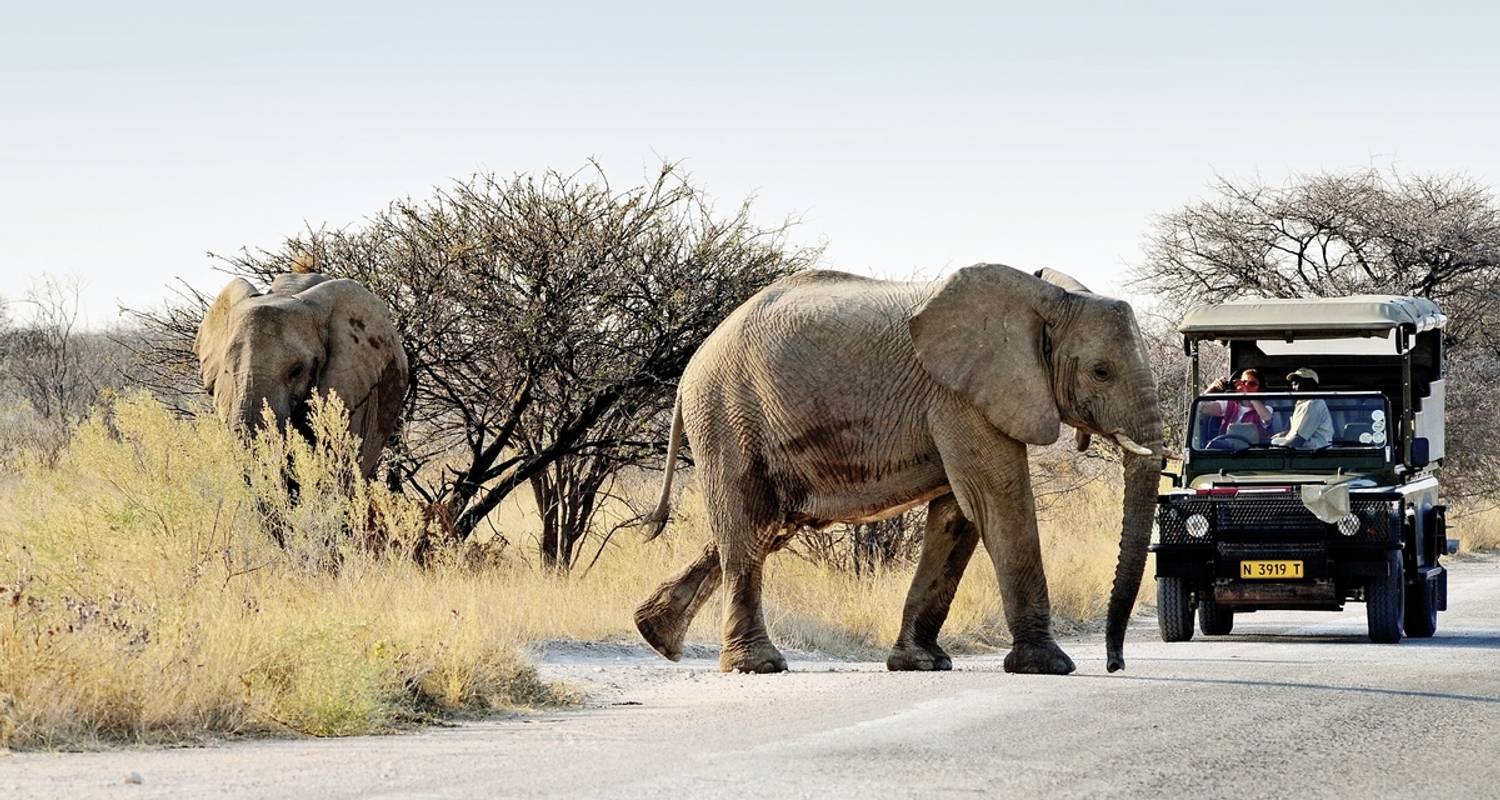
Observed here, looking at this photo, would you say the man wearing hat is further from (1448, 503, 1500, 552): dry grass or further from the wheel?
(1448, 503, 1500, 552): dry grass

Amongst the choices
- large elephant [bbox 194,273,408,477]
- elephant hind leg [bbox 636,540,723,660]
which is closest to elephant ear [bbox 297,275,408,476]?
large elephant [bbox 194,273,408,477]

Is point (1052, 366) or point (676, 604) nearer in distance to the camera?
point (1052, 366)

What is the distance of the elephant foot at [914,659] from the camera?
14109mm

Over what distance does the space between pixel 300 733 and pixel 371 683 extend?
0.50 metres

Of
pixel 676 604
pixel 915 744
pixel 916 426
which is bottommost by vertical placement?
pixel 915 744

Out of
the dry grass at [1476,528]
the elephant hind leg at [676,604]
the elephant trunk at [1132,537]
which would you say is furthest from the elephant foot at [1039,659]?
the dry grass at [1476,528]

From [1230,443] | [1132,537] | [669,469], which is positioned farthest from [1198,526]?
[669,469]

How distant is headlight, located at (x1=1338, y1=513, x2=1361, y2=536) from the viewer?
1672cm

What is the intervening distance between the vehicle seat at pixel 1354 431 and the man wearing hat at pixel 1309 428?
0.11 metres

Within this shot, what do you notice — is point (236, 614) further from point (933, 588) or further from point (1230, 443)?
point (1230, 443)

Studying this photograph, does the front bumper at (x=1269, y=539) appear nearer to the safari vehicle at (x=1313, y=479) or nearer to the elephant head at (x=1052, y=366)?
the safari vehicle at (x=1313, y=479)

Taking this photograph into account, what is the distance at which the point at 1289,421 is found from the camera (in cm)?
1830

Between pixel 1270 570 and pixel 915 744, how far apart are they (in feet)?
26.1

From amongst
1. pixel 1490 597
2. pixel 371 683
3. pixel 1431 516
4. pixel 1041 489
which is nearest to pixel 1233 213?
pixel 1041 489
